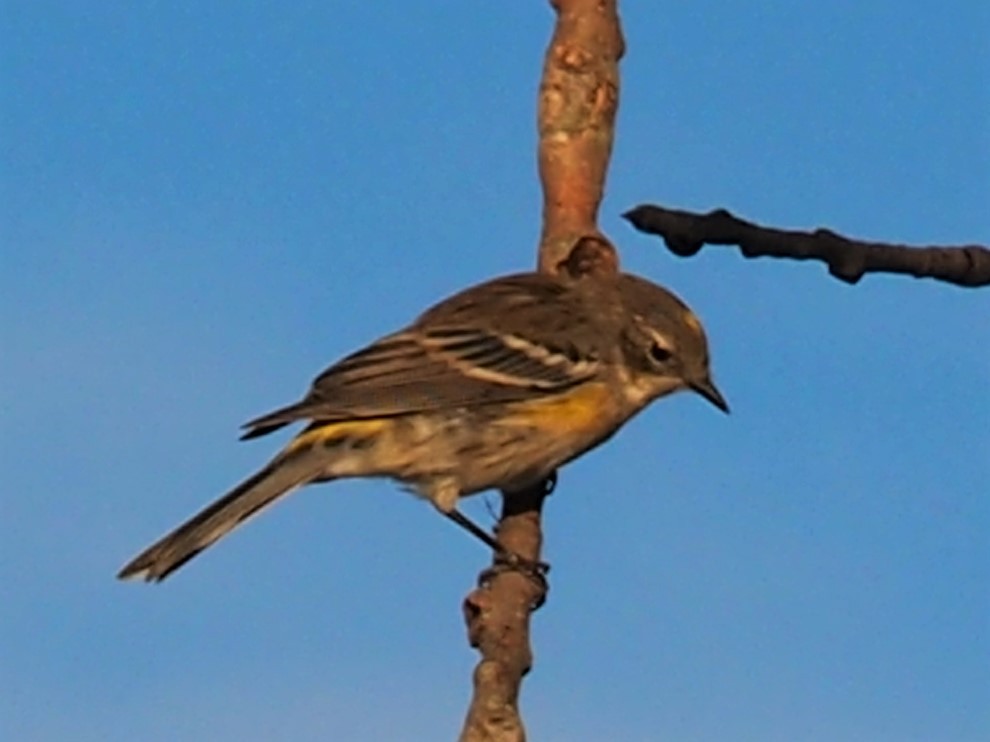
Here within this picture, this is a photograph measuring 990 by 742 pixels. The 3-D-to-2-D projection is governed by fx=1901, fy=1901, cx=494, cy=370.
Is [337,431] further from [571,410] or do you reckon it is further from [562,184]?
[562,184]

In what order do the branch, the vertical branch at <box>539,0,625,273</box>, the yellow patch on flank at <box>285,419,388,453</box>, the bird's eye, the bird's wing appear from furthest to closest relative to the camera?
the bird's eye < the bird's wing < the yellow patch on flank at <box>285,419,388,453</box> < the vertical branch at <box>539,0,625,273</box> < the branch

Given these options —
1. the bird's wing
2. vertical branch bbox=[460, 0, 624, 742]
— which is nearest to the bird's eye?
the bird's wing

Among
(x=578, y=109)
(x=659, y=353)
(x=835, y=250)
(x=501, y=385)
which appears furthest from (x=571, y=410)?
(x=835, y=250)

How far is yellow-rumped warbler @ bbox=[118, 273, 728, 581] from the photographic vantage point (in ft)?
25.7

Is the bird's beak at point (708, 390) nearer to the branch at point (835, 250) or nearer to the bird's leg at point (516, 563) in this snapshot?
the bird's leg at point (516, 563)

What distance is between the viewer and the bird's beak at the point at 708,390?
8.14 metres

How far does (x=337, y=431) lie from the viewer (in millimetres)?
7879

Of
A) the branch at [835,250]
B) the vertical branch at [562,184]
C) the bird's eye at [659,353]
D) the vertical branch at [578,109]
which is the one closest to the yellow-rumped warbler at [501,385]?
the bird's eye at [659,353]

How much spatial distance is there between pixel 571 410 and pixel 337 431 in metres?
1.01

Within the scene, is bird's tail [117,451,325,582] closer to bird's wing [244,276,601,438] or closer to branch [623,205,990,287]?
bird's wing [244,276,601,438]

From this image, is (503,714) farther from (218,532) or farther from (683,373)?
(683,373)

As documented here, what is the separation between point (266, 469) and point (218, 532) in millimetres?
611

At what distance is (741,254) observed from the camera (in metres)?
3.42

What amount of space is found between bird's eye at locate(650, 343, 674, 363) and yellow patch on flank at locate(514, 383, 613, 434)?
0.27 metres
